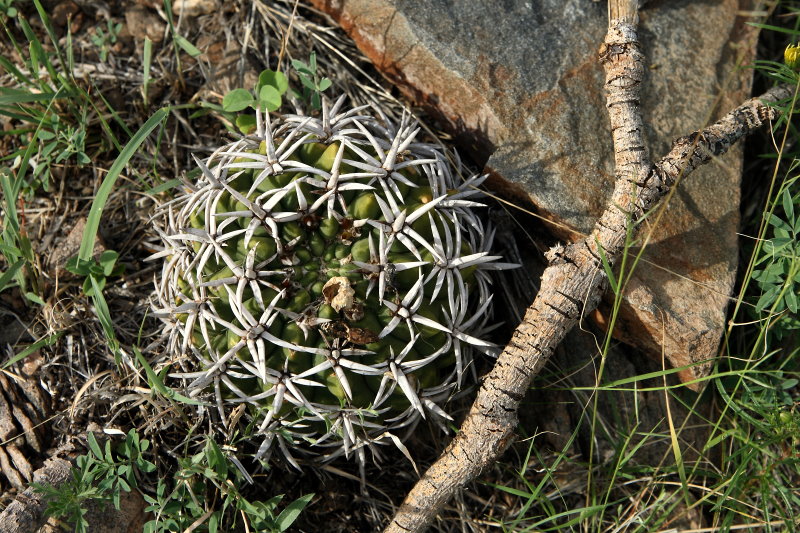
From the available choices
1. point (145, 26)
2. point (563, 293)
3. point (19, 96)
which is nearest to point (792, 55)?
point (563, 293)

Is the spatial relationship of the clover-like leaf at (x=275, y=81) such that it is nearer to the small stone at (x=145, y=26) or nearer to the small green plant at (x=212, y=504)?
the small stone at (x=145, y=26)

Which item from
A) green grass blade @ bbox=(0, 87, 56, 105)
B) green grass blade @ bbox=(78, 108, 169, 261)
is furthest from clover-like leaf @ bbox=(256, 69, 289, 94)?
green grass blade @ bbox=(0, 87, 56, 105)

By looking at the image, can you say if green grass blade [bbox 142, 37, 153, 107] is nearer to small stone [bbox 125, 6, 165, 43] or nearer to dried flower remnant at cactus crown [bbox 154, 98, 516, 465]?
small stone [bbox 125, 6, 165, 43]

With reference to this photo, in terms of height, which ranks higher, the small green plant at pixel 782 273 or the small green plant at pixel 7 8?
the small green plant at pixel 7 8

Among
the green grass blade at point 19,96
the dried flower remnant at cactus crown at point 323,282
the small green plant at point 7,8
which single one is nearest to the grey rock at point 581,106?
the dried flower remnant at cactus crown at point 323,282

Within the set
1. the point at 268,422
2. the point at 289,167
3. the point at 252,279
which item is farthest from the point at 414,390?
the point at 289,167

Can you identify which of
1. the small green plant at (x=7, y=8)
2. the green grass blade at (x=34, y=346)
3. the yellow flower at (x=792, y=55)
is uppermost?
the small green plant at (x=7, y=8)
